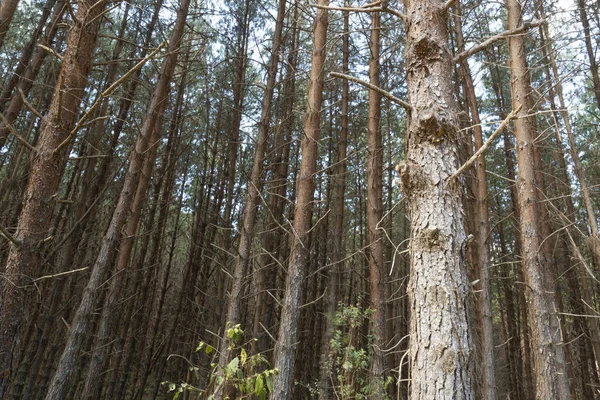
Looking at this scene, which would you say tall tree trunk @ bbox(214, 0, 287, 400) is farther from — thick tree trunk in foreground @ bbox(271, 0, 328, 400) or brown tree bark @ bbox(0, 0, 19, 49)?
brown tree bark @ bbox(0, 0, 19, 49)

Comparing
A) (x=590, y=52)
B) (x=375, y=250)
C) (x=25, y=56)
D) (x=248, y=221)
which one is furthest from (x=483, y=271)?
(x=25, y=56)

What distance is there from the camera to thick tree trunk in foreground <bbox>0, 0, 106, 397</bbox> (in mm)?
2873

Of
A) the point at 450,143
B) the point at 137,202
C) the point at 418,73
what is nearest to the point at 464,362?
the point at 450,143

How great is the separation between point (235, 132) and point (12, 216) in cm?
472

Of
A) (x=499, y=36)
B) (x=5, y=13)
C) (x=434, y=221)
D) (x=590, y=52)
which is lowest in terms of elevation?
(x=434, y=221)

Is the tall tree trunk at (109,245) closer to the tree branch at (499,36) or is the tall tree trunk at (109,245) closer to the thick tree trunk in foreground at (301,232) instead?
the thick tree trunk in foreground at (301,232)

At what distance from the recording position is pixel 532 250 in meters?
5.40

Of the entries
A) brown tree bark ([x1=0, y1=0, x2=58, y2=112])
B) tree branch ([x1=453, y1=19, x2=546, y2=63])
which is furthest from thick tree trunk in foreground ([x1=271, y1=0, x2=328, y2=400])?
brown tree bark ([x1=0, y1=0, x2=58, y2=112])

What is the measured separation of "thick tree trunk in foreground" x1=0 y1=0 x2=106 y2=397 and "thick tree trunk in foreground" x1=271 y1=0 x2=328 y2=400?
2.45 m

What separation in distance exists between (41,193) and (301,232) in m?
2.69

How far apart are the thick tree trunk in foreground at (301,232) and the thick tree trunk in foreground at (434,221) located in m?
2.19

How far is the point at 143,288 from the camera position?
1014 cm

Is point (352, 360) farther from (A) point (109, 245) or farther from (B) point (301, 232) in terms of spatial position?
(A) point (109, 245)

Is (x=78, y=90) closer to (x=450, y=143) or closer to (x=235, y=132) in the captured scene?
(x=450, y=143)
